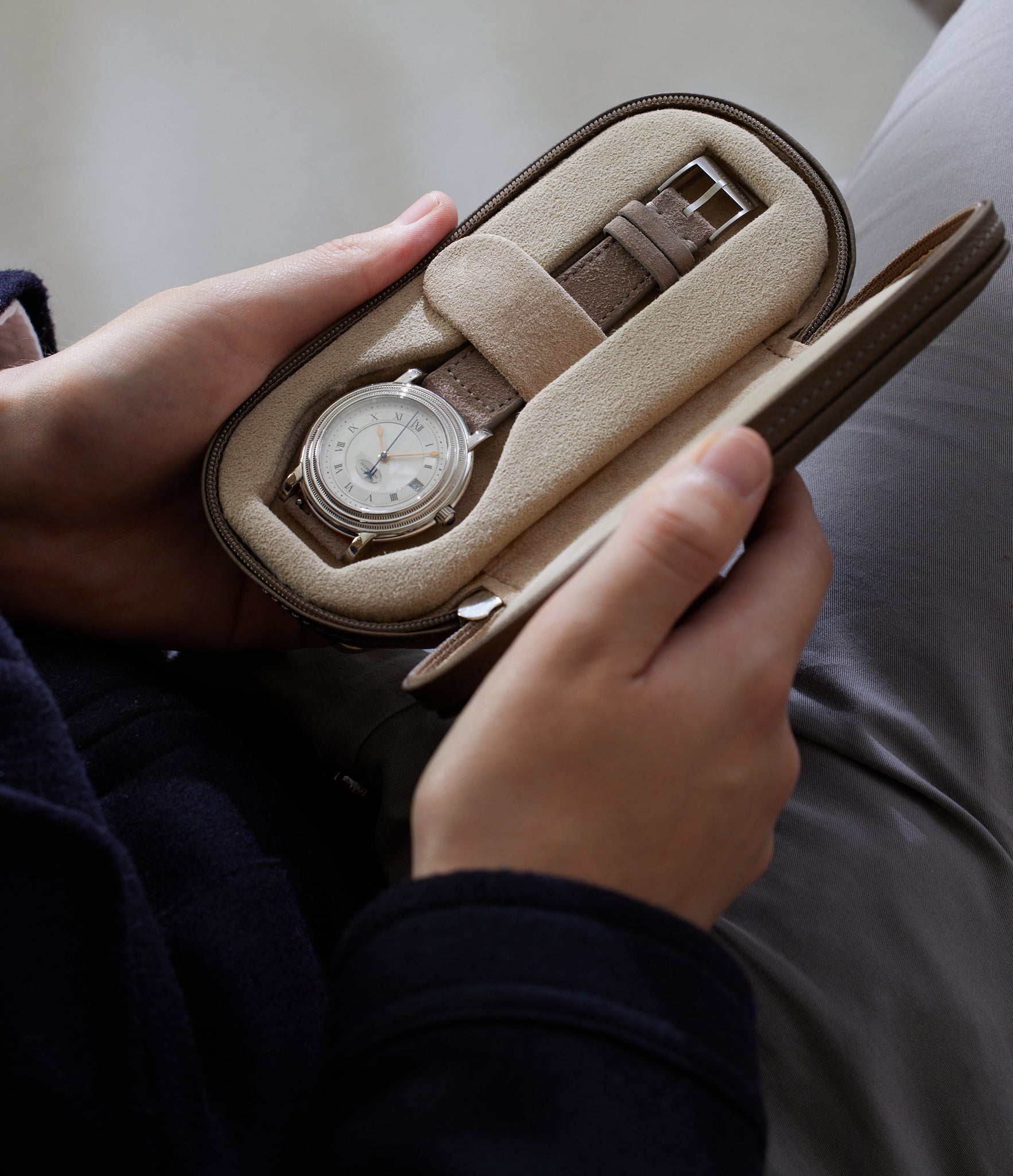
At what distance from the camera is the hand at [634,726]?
0.46m

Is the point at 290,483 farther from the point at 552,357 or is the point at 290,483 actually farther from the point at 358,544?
the point at 552,357

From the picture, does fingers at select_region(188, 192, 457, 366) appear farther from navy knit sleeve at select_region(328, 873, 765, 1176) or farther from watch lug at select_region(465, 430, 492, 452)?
navy knit sleeve at select_region(328, 873, 765, 1176)

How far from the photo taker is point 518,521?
0.68 meters

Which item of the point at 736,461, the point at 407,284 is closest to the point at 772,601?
the point at 736,461

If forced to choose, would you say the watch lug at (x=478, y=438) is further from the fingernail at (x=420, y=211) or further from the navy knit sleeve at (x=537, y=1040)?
the navy knit sleeve at (x=537, y=1040)

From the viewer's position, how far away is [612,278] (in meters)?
0.73

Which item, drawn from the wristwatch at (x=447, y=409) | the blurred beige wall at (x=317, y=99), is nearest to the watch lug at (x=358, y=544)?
the wristwatch at (x=447, y=409)

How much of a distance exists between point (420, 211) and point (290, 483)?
30 cm

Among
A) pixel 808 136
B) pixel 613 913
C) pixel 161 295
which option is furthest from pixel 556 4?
pixel 613 913

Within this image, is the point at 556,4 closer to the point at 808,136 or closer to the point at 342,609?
the point at 808,136

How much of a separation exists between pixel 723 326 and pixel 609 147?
21 centimetres

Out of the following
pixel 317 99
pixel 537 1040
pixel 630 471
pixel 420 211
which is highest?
pixel 317 99

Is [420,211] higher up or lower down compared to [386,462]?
higher up

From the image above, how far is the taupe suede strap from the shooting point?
0.72m
